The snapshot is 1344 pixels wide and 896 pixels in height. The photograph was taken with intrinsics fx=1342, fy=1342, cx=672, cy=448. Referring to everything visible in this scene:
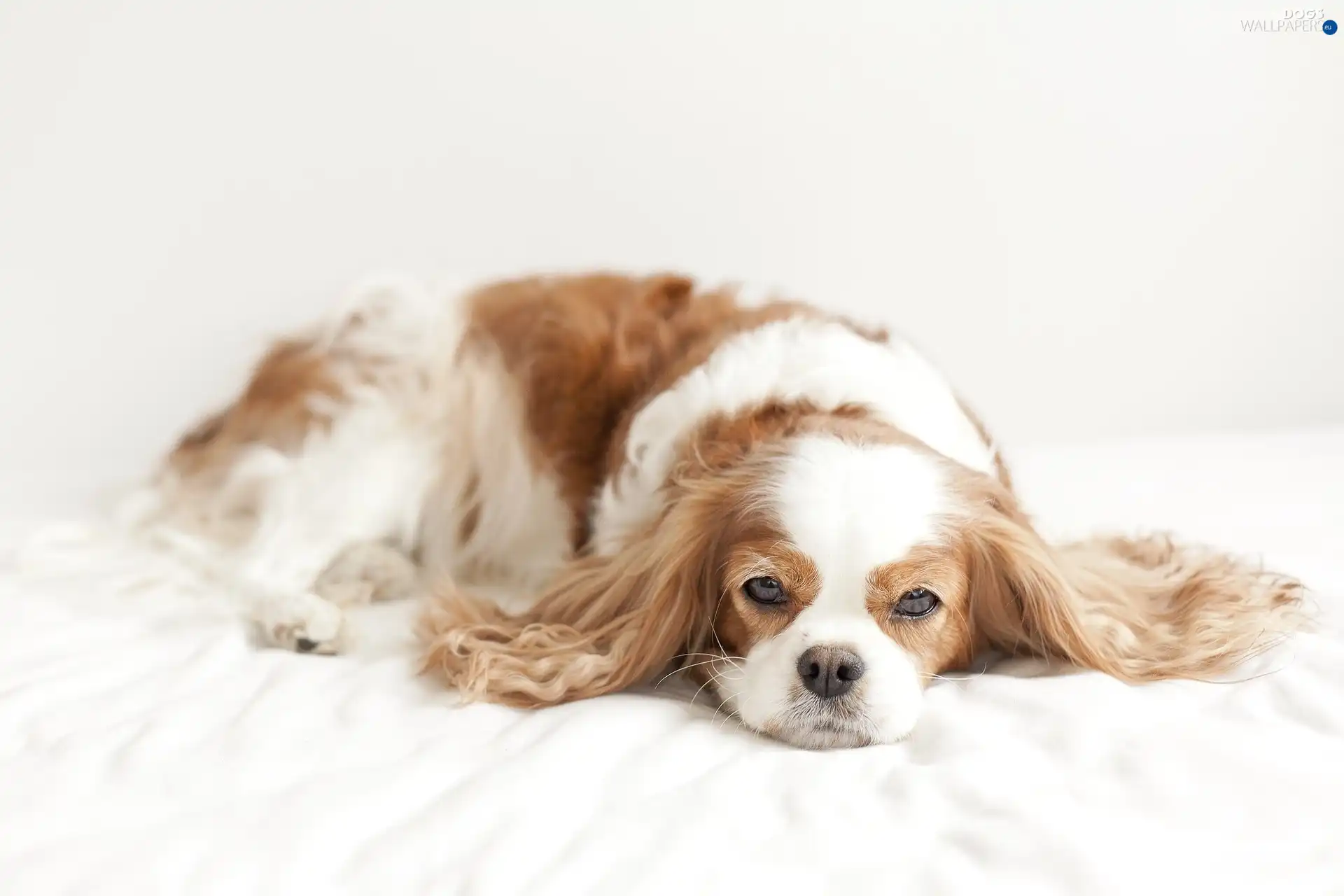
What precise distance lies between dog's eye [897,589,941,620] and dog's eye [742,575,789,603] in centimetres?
17

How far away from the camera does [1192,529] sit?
9.43 ft

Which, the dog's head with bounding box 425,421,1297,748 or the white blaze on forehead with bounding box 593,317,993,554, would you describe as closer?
the dog's head with bounding box 425,421,1297,748

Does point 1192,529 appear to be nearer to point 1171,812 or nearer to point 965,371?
point 965,371

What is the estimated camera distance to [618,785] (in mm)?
1665

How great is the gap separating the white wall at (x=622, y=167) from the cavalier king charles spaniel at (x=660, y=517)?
659 mm

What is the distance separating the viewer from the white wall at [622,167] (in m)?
3.48

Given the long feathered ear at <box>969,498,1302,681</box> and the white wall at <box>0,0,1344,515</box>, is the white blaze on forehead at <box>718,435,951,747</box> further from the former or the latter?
the white wall at <box>0,0,1344,515</box>

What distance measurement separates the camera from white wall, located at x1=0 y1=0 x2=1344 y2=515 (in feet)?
11.4

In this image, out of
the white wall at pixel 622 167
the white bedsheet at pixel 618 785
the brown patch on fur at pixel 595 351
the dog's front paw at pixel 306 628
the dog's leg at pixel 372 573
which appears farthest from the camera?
the white wall at pixel 622 167

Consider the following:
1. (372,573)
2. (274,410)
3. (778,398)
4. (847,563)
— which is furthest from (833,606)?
(274,410)

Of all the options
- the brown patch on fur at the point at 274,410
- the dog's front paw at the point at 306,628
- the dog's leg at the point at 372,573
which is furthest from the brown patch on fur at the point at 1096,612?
the brown patch on fur at the point at 274,410

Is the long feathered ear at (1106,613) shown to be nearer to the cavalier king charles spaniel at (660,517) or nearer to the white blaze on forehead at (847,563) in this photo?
the cavalier king charles spaniel at (660,517)

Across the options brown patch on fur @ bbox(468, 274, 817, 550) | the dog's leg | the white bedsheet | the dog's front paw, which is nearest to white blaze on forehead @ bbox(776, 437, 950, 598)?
the white bedsheet

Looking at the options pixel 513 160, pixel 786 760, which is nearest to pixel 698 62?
pixel 513 160
